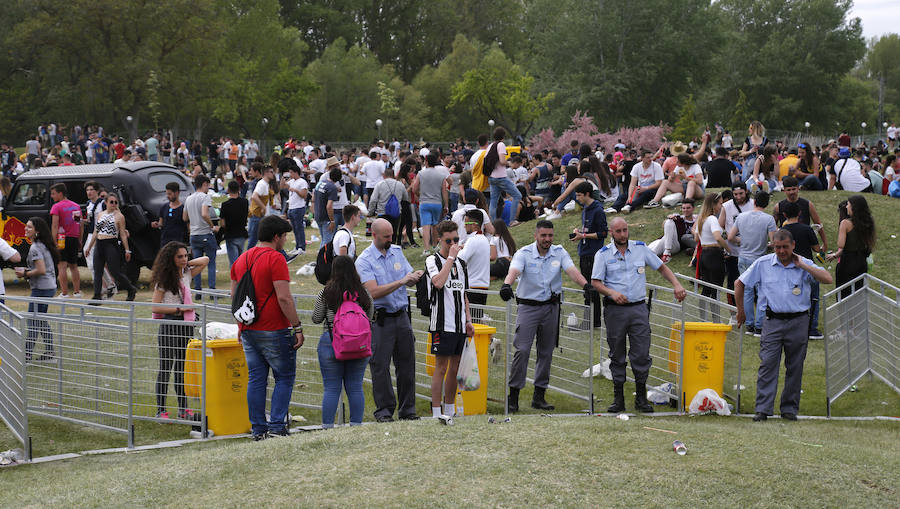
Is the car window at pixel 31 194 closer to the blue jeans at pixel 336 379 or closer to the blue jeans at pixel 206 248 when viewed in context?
the blue jeans at pixel 206 248

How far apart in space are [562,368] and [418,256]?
871 cm

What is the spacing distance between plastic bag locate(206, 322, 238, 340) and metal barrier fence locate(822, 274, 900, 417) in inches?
237

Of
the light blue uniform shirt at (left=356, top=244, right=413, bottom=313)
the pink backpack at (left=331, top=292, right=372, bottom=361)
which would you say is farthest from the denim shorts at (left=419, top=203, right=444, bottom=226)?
the pink backpack at (left=331, top=292, right=372, bottom=361)

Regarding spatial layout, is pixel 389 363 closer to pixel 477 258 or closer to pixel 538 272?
pixel 538 272

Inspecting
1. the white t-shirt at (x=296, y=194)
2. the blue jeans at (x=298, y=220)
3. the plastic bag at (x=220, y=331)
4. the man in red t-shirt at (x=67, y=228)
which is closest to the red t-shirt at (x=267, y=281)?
the plastic bag at (x=220, y=331)

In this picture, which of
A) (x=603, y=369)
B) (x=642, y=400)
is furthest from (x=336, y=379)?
(x=603, y=369)

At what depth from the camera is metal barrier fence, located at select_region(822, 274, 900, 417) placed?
984 cm

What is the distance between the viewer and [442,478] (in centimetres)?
A: 627

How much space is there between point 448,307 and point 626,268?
201 cm

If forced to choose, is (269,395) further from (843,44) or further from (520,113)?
(843,44)

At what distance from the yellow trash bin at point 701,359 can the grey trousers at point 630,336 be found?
0.41 metres

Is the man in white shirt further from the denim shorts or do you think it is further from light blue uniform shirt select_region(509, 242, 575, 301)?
the denim shorts

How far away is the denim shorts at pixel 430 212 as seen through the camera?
1784cm

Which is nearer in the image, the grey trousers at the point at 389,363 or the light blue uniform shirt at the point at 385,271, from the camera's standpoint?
the light blue uniform shirt at the point at 385,271
